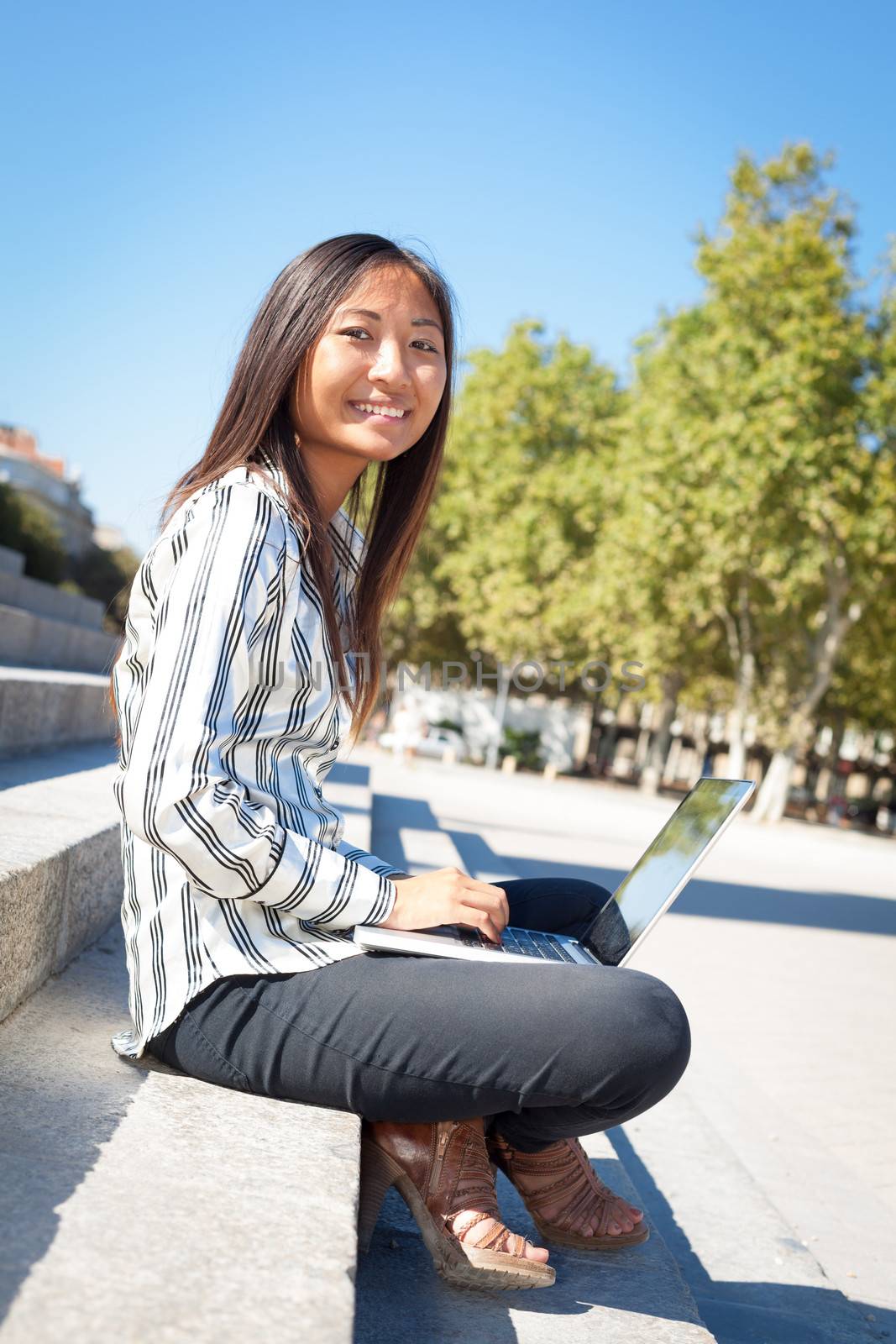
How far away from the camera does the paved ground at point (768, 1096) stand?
3.80 m

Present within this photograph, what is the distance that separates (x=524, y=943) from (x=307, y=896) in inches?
23.6

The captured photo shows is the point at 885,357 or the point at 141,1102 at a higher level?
the point at 885,357

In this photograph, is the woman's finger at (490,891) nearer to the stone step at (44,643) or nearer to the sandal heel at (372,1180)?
the sandal heel at (372,1180)

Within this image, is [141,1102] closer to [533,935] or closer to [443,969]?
[443,969]

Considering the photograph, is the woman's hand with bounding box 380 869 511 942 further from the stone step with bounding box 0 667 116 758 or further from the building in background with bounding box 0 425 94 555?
the building in background with bounding box 0 425 94 555

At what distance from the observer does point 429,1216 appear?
7.42 ft

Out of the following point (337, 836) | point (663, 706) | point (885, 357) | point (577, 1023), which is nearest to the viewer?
point (577, 1023)

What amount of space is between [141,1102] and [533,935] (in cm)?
91

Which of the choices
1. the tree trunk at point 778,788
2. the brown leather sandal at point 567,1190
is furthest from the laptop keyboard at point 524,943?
the tree trunk at point 778,788

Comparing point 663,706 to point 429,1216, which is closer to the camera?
point 429,1216

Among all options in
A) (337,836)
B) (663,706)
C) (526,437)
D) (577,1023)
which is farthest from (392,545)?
(526,437)

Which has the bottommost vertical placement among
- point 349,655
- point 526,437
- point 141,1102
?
point 141,1102

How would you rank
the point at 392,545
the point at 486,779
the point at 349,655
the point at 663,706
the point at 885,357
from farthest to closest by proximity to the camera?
the point at 663,706 < the point at 486,779 < the point at 885,357 < the point at 392,545 < the point at 349,655

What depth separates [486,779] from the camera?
34844 millimetres
